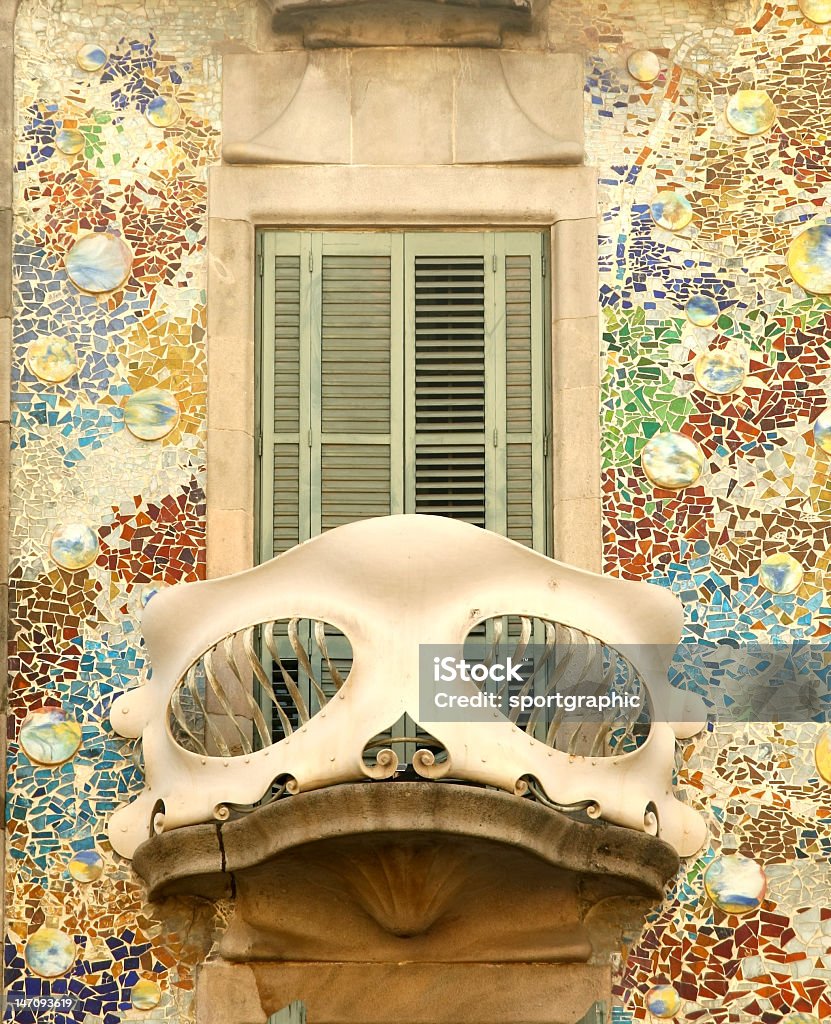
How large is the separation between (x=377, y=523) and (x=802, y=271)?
8.30 feet

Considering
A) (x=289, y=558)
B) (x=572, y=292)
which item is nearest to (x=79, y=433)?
(x=289, y=558)

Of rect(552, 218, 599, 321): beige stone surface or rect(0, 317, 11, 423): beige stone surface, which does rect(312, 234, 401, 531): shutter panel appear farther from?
rect(0, 317, 11, 423): beige stone surface

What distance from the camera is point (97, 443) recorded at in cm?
1290

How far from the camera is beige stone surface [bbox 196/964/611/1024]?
1209 centimetres

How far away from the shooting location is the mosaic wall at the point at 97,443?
12273mm

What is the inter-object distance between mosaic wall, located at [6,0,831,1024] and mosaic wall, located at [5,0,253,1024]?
0.01 m

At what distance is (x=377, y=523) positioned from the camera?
11914 mm

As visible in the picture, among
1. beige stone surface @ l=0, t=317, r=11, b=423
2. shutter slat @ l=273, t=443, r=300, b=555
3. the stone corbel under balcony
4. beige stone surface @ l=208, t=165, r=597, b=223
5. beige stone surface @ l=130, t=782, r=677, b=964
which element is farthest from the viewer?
the stone corbel under balcony

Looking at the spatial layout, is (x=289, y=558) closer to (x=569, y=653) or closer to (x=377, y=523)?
(x=377, y=523)

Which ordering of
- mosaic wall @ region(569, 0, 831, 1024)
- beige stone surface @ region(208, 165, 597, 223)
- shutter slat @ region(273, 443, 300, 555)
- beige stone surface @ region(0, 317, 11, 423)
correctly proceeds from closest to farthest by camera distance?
1. mosaic wall @ region(569, 0, 831, 1024)
2. shutter slat @ region(273, 443, 300, 555)
3. beige stone surface @ region(0, 317, 11, 423)
4. beige stone surface @ region(208, 165, 597, 223)

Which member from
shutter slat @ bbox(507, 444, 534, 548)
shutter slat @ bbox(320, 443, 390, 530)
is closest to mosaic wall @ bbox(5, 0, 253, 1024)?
shutter slat @ bbox(320, 443, 390, 530)

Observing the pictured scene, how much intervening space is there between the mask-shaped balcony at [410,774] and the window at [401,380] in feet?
2.23

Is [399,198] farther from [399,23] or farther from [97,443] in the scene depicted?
[97,443]

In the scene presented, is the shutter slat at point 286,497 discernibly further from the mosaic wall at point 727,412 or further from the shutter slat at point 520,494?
the mosaic wall at point 727,412
